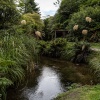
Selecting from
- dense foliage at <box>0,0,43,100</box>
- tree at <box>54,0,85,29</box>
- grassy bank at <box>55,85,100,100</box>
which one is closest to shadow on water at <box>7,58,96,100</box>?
dense foliage at <box>0,0,43,100</box>

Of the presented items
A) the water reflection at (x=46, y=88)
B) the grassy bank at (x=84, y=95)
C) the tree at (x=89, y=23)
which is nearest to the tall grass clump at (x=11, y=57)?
the water reflection at (x=46, y=88)

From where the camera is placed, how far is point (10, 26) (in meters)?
10.3

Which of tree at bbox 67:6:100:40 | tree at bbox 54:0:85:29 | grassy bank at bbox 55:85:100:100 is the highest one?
tree at bbox 54:0:85:29

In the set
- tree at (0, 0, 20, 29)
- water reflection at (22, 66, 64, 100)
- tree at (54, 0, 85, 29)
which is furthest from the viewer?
tree at (54, 0, 85, 29)

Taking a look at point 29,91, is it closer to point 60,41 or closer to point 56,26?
point 60,41

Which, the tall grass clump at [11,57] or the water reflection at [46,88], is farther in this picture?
the water reflection at [46,88]

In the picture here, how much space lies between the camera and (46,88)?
26.8ft

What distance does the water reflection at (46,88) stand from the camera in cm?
719

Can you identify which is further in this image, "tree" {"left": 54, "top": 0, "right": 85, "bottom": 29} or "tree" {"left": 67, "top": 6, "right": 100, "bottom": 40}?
"tree" {"left": 54, "top": 0, "right": 85, "bottom": 29}

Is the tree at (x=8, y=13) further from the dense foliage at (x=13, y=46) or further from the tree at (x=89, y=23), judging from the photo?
the tree at (x=89, y=23)

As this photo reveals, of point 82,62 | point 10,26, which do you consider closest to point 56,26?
point 82,62

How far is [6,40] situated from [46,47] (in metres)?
9.68

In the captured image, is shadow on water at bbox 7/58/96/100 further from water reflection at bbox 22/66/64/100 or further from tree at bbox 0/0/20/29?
tree at bbox 0/0/20/29

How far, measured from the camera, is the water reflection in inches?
283
